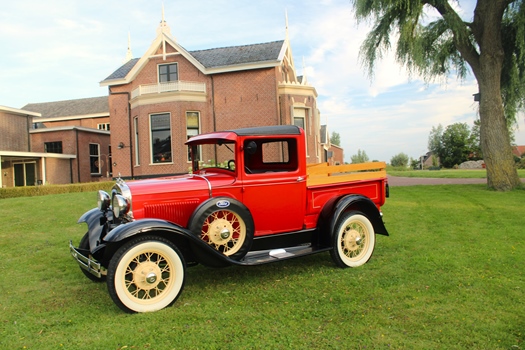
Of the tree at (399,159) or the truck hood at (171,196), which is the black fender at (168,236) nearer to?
the truck hood at (171,196)

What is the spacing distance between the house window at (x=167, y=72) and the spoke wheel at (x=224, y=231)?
17.7 m

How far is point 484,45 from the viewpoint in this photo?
13273 millimetres

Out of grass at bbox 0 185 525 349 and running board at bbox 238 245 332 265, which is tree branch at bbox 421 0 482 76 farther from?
running board at bbox 238 245 332 265

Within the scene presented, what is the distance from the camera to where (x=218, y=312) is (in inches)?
146

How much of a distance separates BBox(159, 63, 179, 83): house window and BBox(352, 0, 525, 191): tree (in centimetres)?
1063

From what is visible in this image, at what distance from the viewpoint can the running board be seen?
4422 millimetres

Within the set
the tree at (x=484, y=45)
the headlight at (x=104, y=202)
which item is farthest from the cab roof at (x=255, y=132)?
the tree at (x=484, y=45)

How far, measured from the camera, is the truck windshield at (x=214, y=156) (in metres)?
5.00

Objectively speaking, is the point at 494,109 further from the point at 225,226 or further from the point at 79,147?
the point at 79,147

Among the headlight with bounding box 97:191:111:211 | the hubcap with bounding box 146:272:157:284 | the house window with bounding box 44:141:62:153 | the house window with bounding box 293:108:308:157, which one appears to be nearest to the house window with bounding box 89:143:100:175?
the house window with bounding box 44:141:62:153

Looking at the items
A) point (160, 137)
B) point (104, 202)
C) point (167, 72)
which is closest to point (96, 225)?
point (104, 202)

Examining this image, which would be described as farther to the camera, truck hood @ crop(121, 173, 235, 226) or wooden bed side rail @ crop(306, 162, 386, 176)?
wooden bed side rail @ crop(306, 162, 386, 176)

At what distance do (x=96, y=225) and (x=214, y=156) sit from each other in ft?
6.07

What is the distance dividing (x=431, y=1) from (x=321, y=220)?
40.0 ft
